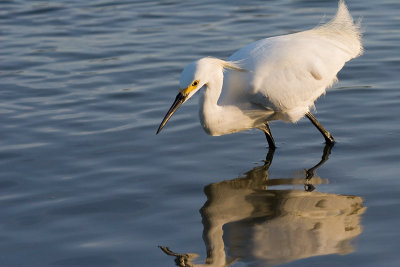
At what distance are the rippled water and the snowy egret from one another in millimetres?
345

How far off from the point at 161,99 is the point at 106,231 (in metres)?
3.45

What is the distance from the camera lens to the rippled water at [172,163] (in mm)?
5703

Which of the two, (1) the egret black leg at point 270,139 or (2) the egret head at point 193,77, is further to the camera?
(1) the egret black leg at point 270,139

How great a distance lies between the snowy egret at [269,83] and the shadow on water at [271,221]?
62 centimetres

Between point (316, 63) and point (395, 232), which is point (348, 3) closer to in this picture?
point (316, 63)

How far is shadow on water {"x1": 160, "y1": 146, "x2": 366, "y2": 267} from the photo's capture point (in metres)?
5.52

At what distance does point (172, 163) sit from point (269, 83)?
114 centimetres

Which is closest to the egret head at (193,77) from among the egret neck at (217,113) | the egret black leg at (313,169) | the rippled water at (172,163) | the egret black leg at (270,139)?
the egret neck at (217,113)

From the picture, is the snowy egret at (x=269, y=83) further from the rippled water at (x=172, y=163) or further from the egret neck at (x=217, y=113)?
the rippled water at (x=172, y=163)

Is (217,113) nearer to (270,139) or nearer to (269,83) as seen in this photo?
(269,83)

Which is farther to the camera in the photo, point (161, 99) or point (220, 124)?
point (161, 99)

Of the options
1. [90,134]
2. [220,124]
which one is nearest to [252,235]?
[220,124]

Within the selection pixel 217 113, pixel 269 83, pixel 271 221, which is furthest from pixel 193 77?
pixel 271 221

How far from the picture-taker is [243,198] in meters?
6.64
